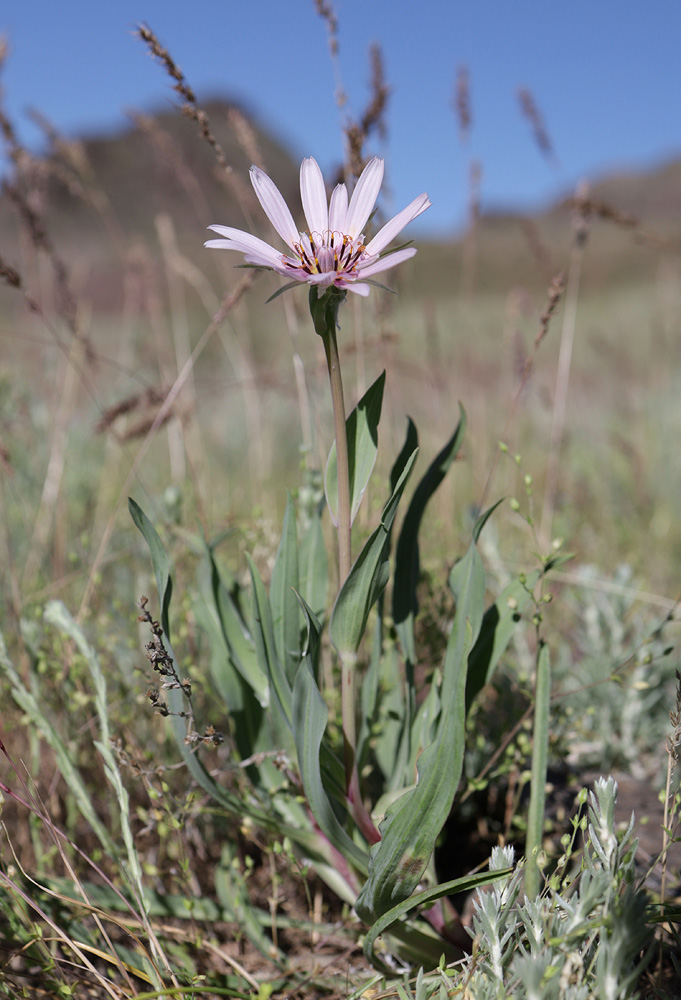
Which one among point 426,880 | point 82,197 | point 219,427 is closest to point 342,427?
point 426,880

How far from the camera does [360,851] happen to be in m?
0.96

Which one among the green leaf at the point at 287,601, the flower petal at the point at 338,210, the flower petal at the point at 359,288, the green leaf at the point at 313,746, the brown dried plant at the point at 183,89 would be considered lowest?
the green leaf at the point at 313,746

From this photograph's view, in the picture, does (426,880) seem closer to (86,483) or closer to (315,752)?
(315,752)

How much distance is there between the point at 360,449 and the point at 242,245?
299 millimetres

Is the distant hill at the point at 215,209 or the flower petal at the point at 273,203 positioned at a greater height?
the distant hill at the point at 215,209

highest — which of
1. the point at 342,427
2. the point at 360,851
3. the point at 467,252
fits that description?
the point at 467,252

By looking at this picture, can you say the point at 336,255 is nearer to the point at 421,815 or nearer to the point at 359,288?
the point at 359,288

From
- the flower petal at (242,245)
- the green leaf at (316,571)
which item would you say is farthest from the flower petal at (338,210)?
the green leaf at (316,571)

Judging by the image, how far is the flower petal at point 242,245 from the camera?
81 centimetres

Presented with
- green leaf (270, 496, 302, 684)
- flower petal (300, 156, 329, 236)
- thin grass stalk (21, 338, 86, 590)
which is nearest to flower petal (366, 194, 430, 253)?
flower petal (300, 156, 329, 236)

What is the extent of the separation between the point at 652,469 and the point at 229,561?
7.31ft

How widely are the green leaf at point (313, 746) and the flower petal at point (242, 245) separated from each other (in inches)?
19.4

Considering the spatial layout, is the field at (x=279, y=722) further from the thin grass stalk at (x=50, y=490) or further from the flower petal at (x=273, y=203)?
the flower petal at (x=273, y=203)

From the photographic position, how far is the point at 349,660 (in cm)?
96
